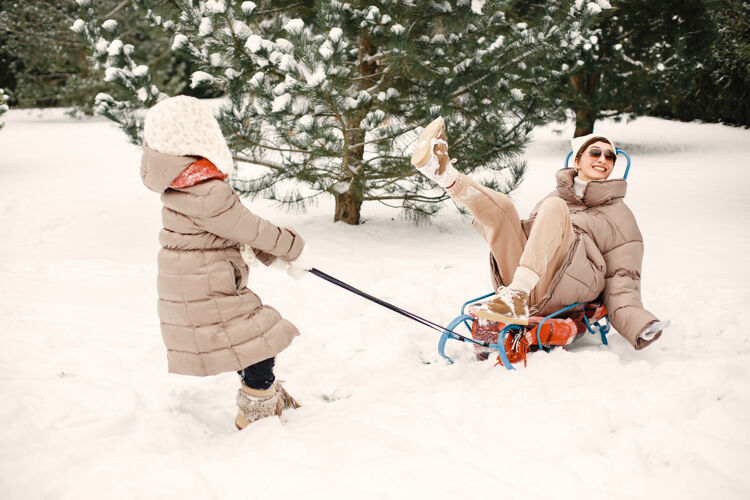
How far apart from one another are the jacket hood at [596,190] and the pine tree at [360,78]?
1646 millimetres

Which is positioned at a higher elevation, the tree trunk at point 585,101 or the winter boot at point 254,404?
the tree trunk at point 585,101

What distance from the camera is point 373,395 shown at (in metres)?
2.62

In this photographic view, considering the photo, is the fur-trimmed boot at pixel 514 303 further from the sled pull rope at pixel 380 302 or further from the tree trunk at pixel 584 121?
the tree trunk at pixel 584 121

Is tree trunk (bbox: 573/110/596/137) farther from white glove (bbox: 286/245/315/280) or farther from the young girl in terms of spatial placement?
the young girl

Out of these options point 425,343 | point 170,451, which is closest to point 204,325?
point 170,451

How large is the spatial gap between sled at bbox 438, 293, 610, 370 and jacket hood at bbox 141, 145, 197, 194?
1406mm

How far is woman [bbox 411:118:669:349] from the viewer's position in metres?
2.47

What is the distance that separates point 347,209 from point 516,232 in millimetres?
3343

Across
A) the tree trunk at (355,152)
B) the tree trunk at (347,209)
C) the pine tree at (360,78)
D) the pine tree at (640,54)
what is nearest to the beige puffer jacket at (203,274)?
the pine tree at (360,78)

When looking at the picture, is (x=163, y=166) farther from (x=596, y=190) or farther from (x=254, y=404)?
(x=596, y=190)

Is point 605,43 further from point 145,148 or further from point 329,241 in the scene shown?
point 145,148

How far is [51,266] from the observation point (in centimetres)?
445

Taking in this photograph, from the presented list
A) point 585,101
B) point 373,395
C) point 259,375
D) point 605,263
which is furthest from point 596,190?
point 585,101

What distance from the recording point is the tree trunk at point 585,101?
993cm
